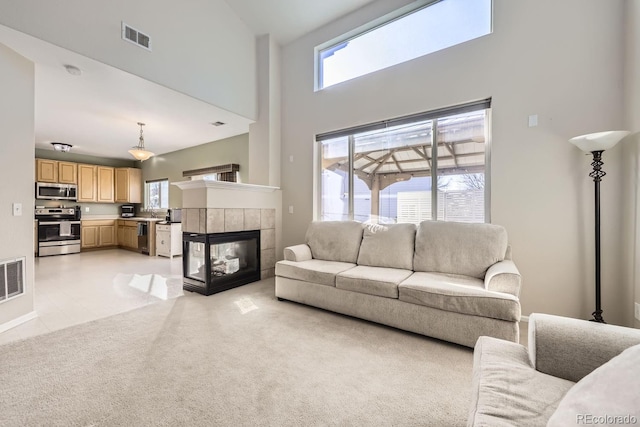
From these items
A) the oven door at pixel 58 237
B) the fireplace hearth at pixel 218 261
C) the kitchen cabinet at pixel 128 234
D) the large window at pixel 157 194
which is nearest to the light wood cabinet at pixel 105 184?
the kitchen cabinet at pixel 128 234

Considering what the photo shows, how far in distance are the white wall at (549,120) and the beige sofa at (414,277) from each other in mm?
410

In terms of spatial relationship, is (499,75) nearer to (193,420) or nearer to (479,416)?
(479,416)

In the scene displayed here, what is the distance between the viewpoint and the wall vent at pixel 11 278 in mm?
2510

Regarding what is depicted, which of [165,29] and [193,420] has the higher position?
[165,29]

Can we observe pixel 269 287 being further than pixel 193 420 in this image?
Yes

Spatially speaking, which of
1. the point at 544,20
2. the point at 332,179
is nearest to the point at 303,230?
the point at 332,179

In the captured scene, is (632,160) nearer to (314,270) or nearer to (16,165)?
(314,270)

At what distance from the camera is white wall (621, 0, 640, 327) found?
84.4 inches

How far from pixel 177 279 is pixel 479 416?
440 cm

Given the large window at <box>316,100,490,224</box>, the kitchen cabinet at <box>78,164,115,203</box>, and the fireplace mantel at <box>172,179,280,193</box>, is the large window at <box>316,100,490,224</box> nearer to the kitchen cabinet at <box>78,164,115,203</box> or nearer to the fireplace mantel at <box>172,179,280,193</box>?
the fireplace mantel at <box>172,179,280,193</box>

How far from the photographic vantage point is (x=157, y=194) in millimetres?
7637

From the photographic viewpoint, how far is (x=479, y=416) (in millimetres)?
915

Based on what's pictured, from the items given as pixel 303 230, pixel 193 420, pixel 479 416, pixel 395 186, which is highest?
pixel 395 186

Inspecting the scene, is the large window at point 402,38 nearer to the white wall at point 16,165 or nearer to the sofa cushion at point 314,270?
the sofa cushion at point 314,270
